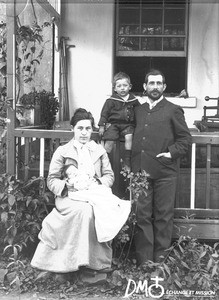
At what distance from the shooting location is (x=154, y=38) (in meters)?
8.85

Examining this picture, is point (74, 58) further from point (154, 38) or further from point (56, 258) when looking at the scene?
Answer: point (56, 258)

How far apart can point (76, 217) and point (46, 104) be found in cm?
399

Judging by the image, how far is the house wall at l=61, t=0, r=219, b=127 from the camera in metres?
8.70

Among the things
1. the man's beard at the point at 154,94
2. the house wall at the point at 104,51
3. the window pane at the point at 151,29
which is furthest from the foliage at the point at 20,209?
the window pane at the point at 151,29

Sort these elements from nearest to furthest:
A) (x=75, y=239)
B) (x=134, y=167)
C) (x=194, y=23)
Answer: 1. (x=75, y=239)
2. (x=134, y=167)
3. (x=194, y=23)

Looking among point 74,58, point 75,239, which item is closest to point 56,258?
point 75,239

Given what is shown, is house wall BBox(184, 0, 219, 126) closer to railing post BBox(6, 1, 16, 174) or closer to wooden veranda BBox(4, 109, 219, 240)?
wooden veranda BBox(4, 109, 219, 240)

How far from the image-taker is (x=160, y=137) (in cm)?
485

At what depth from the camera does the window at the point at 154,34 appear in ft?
28.9

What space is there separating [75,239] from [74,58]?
5089mm

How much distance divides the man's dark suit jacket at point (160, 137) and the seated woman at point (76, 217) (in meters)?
0.39

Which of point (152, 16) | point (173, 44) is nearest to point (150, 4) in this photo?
point (152, 16)

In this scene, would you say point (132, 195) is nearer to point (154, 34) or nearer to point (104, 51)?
point (104, 51)

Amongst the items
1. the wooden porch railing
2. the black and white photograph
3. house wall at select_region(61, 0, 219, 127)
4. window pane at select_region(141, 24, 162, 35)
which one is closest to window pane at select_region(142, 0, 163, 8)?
window pane at select_region(141, 24, 162, 35)
